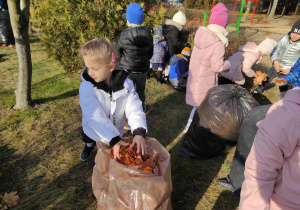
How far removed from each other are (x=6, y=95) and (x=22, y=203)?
9.14ft

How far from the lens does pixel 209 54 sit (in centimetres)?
292

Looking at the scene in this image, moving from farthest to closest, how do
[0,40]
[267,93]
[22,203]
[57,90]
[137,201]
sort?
1. [0,40]
2. [267,93]
3. [57,90]
4. [22,203]
5. [137,201]

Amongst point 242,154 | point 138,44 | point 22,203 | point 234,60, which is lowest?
point 22,203

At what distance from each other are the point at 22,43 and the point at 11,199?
2299mm

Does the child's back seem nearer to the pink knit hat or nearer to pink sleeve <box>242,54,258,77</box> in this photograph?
the pink knit hat

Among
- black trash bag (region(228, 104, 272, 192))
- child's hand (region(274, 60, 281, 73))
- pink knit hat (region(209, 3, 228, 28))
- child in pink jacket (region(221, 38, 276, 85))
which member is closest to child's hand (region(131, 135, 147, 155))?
black trash bag (region(228, 104, 272, 192))

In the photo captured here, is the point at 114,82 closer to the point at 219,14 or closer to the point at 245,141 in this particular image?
the point at 245,141

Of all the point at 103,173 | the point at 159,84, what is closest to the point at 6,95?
the point at 159,84

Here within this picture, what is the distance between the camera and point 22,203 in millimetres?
2076

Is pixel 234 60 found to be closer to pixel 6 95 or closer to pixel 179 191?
pixel 179 191

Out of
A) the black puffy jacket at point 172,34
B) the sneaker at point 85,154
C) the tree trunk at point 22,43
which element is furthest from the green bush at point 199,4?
the sneaker at point 85,154

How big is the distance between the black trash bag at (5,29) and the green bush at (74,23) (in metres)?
2.82

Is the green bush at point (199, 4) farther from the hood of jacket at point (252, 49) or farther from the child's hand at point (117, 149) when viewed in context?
the child's hand at point (117, 149)

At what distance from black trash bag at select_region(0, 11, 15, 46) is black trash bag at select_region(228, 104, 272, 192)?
8.22 m
